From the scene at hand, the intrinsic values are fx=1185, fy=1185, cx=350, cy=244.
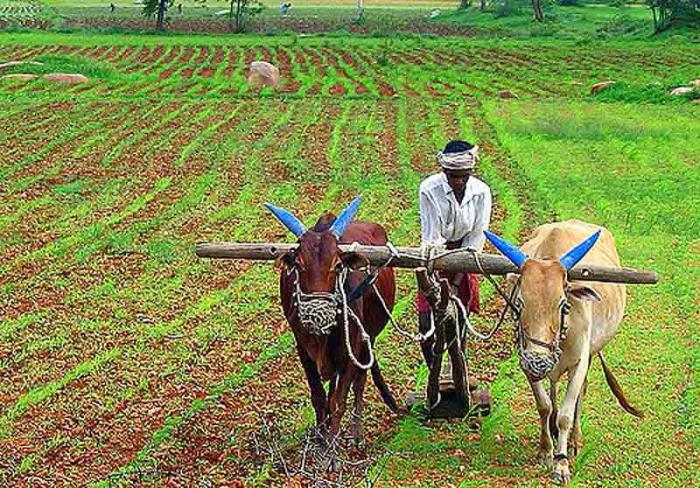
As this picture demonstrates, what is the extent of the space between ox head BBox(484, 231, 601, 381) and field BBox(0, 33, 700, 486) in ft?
3.32

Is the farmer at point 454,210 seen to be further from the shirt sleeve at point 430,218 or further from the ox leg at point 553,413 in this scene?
the ox leg at point 553,413

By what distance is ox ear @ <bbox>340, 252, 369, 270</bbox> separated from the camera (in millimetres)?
7230

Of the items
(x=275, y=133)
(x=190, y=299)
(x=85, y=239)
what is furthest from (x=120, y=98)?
(x=190, y=299)

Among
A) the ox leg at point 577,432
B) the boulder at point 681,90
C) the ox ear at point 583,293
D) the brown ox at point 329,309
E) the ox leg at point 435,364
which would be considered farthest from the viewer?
the boulder at point 681,90

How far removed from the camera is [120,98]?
27.0m

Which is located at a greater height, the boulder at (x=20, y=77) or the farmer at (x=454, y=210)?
the farmer at (x=454, y=210)

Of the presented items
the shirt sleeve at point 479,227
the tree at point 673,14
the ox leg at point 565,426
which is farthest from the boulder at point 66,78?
the tree at point 673,14

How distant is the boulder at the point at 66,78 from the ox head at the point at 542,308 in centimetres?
2448

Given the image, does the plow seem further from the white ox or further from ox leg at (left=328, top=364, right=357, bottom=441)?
ox leg at (left=328, top=364, right=357, bottom=441)

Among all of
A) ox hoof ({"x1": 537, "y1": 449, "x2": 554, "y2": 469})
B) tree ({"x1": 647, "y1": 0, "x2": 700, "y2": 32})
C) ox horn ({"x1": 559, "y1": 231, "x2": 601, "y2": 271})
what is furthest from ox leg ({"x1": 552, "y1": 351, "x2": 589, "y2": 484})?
tree ({"x1": 647, "y1": 0, "x2": 700, "y2": 32})

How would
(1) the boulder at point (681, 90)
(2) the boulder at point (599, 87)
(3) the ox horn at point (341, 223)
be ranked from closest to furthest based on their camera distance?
(3) the ox horn at point (341, 223) < (1) the boulder at point (681, 90) < (2) the boulder at point (599, 87)

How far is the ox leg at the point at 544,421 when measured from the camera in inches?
289

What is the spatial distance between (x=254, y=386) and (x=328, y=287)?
7.62 feet

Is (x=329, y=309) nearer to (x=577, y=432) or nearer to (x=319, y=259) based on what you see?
(x=319, y=259)
